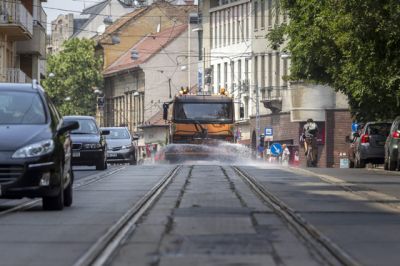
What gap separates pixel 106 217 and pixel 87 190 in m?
7.69

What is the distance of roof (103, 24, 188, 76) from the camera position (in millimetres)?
122669

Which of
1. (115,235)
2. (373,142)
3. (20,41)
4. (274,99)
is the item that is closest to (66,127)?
(115,235)

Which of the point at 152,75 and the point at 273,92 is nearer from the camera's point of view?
the point at 273,92

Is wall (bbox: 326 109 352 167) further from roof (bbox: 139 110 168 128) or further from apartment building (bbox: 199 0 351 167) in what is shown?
roof (bbox: 139 110 168 128)

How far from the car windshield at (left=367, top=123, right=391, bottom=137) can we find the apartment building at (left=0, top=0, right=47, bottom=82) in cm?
1913

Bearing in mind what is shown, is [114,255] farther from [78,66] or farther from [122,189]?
[78,66]

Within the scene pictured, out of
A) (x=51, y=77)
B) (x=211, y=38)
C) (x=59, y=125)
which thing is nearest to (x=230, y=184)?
(x=59, y=125)

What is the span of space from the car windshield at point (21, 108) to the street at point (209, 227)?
123 centimetres

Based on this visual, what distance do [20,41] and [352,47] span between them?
3711 cm

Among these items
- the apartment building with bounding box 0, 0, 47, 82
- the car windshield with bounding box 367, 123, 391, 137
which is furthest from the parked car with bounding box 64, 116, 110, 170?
the apartment building with bounding box 0, 0, 47, 82

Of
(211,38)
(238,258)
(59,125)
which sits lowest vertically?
(238,258)

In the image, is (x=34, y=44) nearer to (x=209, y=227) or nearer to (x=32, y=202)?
(x=32, y=202)

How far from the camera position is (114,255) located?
12.8 m

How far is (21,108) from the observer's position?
19406mm
